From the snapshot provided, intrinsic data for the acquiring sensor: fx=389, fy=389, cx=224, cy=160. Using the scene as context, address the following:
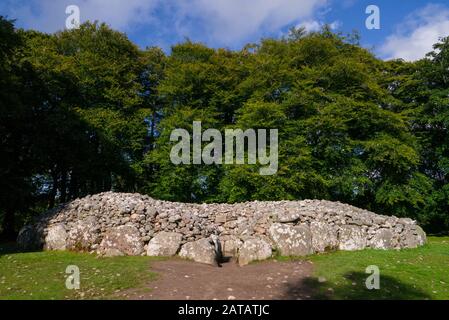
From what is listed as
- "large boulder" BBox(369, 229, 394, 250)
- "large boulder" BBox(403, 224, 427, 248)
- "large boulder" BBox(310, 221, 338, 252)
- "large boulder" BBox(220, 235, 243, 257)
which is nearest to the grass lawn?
"large boulder" BBox(310, 221, 338, 252)

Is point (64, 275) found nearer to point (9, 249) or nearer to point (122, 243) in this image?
point (122, 243)

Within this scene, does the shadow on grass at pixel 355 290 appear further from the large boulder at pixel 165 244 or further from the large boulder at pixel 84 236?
the large boulder at pixel 84 236

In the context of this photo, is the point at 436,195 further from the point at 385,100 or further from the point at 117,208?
the point at 117,208

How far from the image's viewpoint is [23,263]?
14.9 m

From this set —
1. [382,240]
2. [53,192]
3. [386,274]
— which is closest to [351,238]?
[382,240]

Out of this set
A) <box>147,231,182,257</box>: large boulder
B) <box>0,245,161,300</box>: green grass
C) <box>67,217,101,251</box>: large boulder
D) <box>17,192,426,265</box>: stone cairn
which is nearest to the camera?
<box>0,245,161,300</box>: green grass

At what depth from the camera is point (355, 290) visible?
11.7m

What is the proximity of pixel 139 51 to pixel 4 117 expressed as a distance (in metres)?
15.3

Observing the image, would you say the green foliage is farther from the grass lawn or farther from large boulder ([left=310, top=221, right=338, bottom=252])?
the grass lawn

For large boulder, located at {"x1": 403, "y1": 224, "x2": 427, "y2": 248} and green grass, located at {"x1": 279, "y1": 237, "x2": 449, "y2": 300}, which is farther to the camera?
large boulder, located at {"x1": 403, "y1": 224, "x2": 427, "y2": 248}

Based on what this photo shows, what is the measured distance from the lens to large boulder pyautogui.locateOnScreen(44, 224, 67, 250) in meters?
17.8

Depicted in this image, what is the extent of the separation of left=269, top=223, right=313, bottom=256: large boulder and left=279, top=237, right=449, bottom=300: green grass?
656 mm

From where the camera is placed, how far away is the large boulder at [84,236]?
1734cm

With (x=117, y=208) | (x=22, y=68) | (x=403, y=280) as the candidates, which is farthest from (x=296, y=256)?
(x=22, y=68)
